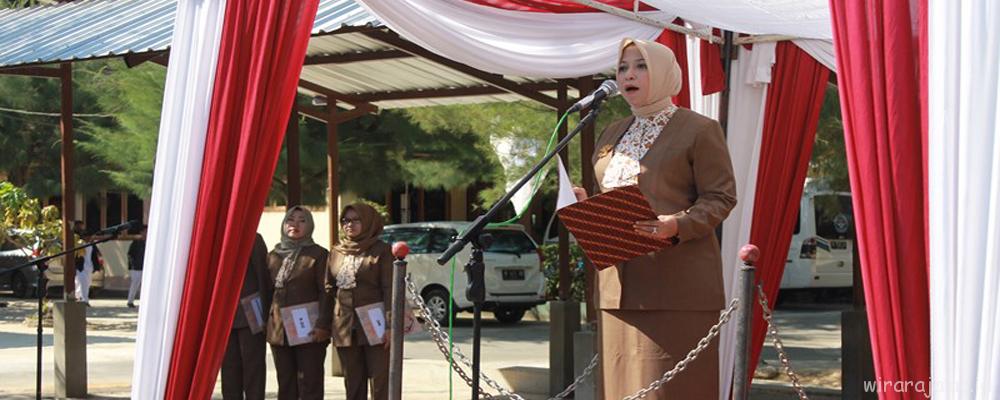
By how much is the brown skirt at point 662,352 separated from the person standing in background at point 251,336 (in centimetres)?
411

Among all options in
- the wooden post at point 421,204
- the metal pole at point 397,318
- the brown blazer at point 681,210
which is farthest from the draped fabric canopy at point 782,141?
the wooden post at point 421,204

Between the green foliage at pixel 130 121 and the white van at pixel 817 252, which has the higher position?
the green foliage at pixel 130 121

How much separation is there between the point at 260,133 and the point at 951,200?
9.78 ft

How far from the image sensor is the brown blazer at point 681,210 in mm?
5074

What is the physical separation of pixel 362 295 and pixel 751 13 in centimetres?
315

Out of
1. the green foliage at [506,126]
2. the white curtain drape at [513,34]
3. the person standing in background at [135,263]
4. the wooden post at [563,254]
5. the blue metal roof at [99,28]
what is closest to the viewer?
the white curtain drape at [513,34]

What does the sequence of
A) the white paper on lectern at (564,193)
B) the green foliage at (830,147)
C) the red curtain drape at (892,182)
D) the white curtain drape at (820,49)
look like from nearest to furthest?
the red curtain drape at (892,182)
the white paper on lectern at (564,193)
the white curtain drape at (820,49)
the green foliage at (830,147)

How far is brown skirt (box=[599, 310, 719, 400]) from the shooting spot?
506cm

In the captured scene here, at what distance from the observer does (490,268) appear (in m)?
18.9

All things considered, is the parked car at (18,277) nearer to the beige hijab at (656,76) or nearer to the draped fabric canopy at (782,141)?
the draped fabric canopy at (782,141)

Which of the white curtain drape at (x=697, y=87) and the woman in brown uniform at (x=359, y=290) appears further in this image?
the woman in brown uniform at (x=359, y=290)

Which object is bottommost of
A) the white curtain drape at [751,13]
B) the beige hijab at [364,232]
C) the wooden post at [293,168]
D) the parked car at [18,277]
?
the parked car at [18,277]

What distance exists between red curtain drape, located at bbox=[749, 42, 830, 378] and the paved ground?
358 centimetres

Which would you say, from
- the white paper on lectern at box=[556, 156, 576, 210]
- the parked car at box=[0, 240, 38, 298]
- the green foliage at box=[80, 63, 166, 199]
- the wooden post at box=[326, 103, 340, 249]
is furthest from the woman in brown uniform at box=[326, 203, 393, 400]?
the parked car at box=[0, 240, 38, 298]
